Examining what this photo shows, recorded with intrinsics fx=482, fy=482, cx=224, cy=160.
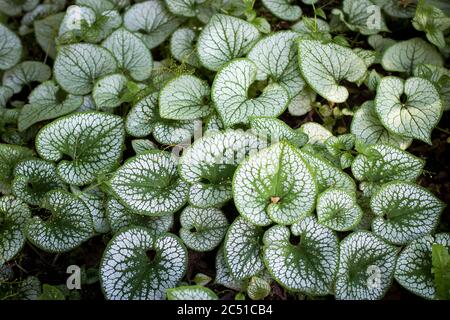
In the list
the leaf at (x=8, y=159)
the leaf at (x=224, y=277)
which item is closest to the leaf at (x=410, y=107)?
the leaf at (x=224, y=277)

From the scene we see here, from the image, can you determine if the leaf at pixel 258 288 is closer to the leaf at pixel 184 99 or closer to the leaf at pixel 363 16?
the leaf at pixel 184 99

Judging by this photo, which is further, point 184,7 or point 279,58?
point 184,7

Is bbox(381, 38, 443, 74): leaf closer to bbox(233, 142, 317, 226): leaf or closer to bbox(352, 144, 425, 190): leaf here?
bbox(352, 144, 425, 190): leaf

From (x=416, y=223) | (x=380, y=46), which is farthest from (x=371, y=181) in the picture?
(x=380, y=46)

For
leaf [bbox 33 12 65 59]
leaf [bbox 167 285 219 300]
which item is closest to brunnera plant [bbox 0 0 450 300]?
leaf [bbox 167 285 219 300]

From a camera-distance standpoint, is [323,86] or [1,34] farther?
[1,34]

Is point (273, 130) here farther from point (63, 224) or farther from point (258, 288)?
point (63, 224)

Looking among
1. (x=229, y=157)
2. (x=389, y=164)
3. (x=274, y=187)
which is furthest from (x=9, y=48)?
(x=389, y=164)
